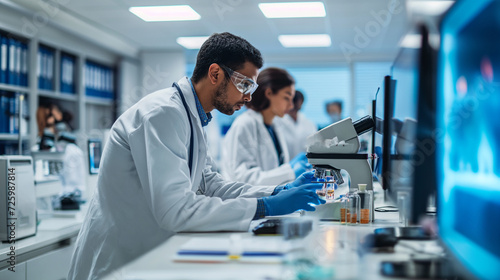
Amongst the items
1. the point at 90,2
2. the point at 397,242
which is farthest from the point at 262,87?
the point at 90,2

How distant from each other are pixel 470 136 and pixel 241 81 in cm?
97

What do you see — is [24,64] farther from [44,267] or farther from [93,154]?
[44,267]

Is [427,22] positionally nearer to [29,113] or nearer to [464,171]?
[464,171]

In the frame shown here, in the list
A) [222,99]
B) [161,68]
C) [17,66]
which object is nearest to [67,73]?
[17,66]

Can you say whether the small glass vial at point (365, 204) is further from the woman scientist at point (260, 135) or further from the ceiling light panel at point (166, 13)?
the ceiling light panel at point (166, 13)

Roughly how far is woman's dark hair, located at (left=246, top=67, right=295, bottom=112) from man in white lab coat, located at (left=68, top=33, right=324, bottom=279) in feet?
4.57

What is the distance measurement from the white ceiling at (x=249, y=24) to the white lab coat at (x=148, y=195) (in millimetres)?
3411

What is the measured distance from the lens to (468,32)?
2.46ft

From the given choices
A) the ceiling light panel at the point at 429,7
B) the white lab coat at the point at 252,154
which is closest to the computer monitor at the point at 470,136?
the ceiling light panel at the point at 429,7

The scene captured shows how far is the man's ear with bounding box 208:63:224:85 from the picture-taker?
1582 mm

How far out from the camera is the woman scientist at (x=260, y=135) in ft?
9.41

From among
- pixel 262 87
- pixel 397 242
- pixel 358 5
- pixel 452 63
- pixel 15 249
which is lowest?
pixel 15 249

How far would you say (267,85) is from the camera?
3070mm

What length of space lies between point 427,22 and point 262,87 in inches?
90.5
